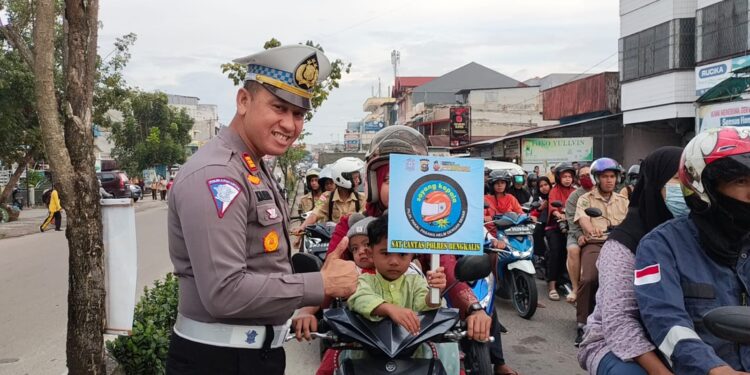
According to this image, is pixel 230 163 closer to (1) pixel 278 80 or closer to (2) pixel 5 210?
(1) pixel 278 80

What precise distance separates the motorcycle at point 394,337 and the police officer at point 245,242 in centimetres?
59

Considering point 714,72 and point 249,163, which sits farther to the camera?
point 714,72

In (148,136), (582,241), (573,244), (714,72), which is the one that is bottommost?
(573,244)

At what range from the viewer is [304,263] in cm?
225

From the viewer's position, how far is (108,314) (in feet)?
12.5

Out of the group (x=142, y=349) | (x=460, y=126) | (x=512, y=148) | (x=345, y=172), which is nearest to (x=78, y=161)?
(x=142, y=349)

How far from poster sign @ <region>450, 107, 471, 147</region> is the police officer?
38858mm

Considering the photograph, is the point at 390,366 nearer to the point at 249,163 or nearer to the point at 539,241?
the point at 249,163

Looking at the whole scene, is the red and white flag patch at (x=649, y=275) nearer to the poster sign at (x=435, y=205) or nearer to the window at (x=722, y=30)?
the poster sign at (x=435, y=205)

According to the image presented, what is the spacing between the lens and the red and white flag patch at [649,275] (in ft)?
6.71

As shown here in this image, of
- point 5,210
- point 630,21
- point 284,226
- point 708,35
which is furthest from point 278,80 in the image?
point 630,21

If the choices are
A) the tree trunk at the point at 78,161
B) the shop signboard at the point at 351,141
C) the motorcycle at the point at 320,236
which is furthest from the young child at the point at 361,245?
the shop signboard at the point at 351,141

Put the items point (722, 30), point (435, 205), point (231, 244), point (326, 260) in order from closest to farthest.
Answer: point (231, 244) → point (326, 260) → point (435, 205) → point (722, 30)

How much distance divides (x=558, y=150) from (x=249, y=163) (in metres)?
24.6
